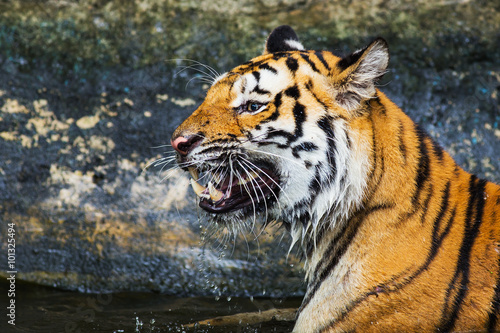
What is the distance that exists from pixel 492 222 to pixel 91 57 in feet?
7.53

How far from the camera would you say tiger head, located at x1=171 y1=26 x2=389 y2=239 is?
64.8 inches

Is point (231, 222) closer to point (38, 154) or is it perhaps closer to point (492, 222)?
point (492, 222)

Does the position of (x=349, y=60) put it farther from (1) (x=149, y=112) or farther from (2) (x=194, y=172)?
(1) (x=149, y=112)

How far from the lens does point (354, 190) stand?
65.5 inches

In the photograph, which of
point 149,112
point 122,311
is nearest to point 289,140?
point 122,311

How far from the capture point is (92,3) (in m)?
3.21

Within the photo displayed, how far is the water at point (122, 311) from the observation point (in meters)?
2.15

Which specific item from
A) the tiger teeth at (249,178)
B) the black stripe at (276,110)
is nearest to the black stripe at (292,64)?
the black stripe at (276,110)

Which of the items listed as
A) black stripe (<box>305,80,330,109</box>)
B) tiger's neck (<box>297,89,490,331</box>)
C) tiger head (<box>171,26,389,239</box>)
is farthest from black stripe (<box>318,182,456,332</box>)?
black stripe (<box>305,80,330,109</box>)

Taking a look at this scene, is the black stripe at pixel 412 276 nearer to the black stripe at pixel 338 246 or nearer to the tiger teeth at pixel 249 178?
the black stripe at pixel 338 246

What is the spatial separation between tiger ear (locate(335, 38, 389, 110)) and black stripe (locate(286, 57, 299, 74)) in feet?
0.47

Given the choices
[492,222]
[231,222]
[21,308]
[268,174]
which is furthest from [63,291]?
[492,222]

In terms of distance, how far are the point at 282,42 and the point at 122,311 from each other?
1314 millimetres

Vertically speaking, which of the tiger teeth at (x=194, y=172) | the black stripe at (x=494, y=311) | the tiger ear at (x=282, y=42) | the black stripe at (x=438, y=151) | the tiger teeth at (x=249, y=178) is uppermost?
the tiger ear at (x=282, y=42)
